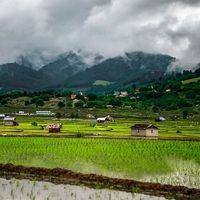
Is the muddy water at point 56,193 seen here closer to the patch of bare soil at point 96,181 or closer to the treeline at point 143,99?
the patch of bare soil at point 96,181

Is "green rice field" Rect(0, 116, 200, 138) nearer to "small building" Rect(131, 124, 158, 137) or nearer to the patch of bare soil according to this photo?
"small building" Rect(131, 124, 158, 137)

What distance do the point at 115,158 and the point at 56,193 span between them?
13.7 meters

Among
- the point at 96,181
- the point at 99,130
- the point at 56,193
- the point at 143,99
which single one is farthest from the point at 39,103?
the point at 56,193

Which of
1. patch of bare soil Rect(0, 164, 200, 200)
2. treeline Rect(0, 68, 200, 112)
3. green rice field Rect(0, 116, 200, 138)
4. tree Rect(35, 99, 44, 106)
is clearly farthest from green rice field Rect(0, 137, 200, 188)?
tree Rect(35, 99, 44, 106)

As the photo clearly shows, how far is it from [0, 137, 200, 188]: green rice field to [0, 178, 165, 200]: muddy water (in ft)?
13.4

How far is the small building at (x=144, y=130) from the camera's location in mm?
60991

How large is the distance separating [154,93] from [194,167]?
530 feet

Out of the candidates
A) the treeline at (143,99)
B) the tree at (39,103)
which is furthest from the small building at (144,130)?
the tree at (39,103)

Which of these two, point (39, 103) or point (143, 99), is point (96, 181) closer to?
point (39, 103)

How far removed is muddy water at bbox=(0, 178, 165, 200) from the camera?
1777 centimetres

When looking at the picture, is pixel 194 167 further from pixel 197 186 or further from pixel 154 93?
pixel 154 93

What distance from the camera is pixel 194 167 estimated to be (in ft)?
88.2

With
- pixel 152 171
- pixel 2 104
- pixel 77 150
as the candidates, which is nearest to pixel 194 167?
pixel 152 171

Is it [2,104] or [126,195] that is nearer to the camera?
[126,195]
